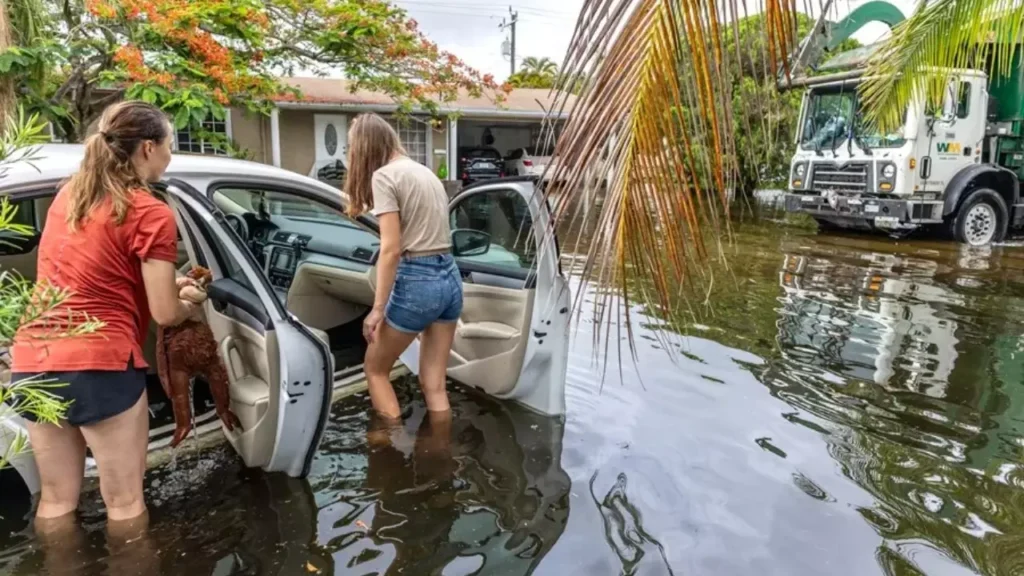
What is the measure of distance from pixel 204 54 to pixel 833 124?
10.4 metres

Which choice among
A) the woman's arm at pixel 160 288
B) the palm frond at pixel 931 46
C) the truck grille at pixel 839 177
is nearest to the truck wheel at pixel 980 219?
the truck grille at pixel 839 177

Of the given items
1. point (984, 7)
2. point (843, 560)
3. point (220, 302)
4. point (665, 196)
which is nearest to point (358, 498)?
point (220, 302)

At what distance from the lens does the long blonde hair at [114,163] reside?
8.46 feet

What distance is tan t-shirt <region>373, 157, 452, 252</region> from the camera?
3750 mm

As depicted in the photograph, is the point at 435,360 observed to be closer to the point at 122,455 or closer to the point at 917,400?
the point at 122,455

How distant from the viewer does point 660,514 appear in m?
3.56

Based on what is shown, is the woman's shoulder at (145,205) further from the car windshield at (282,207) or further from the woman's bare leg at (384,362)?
the car windshield at (282,207)

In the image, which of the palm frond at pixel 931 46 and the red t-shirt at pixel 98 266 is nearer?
the red t-shirt at pixel 98 266

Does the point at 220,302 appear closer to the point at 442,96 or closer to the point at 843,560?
the point at 843,560

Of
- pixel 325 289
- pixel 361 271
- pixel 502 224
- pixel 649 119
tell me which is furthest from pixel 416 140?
pixel 649 119

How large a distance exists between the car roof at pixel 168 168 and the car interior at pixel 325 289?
12 centimetres

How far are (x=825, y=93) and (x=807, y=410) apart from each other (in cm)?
996

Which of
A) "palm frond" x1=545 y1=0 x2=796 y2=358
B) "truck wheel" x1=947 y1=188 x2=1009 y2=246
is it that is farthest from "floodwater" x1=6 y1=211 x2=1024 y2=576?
"truck wheel" x1=947 y1=188 x2=1009 y2=246

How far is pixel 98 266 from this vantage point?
2.61m
